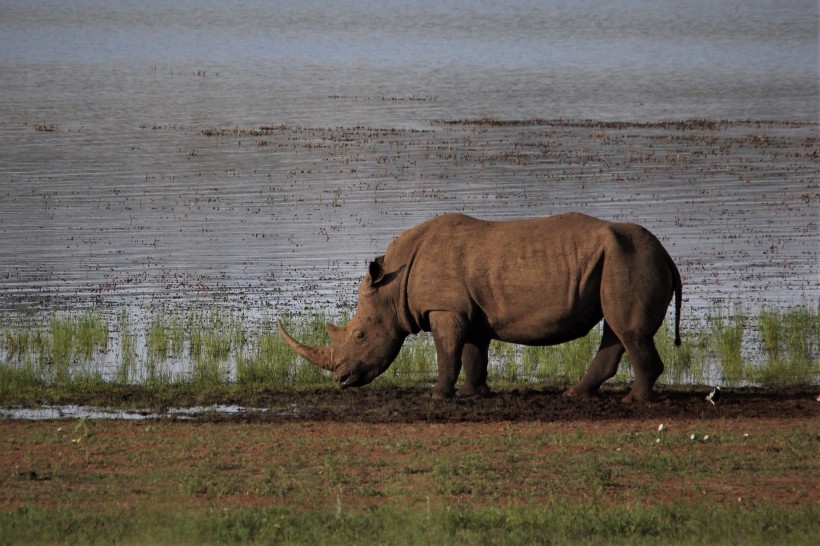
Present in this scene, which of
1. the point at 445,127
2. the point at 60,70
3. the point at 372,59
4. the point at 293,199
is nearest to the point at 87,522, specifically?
the point at 293,199

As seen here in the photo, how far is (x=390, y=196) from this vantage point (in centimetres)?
3391

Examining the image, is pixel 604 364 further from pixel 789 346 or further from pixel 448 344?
pixel 789 346

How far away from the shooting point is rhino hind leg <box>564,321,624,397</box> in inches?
609

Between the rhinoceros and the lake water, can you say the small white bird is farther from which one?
the lake water

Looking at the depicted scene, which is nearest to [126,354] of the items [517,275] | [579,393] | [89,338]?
[89,338]

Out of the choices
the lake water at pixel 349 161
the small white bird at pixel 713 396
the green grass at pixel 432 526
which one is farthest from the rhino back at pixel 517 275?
the lake water at pixel 349 161

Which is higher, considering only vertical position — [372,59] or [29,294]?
[372,59]

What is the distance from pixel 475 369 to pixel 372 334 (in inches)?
43.5

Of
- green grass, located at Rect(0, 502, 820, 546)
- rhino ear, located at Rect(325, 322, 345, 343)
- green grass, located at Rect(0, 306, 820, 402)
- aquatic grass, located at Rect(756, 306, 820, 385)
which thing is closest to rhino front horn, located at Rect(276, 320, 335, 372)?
rhino ear, located at Rect(325, 322, 345, 343)

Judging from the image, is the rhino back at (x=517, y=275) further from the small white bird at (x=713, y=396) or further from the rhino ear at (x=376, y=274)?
the small white bird at (x=713, y=396)

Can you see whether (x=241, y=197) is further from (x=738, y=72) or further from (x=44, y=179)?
(x=738, y=72)

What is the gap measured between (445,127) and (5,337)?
3164cm

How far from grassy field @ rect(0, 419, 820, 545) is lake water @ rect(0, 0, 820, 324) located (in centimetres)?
761

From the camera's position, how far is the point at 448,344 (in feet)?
50.8
